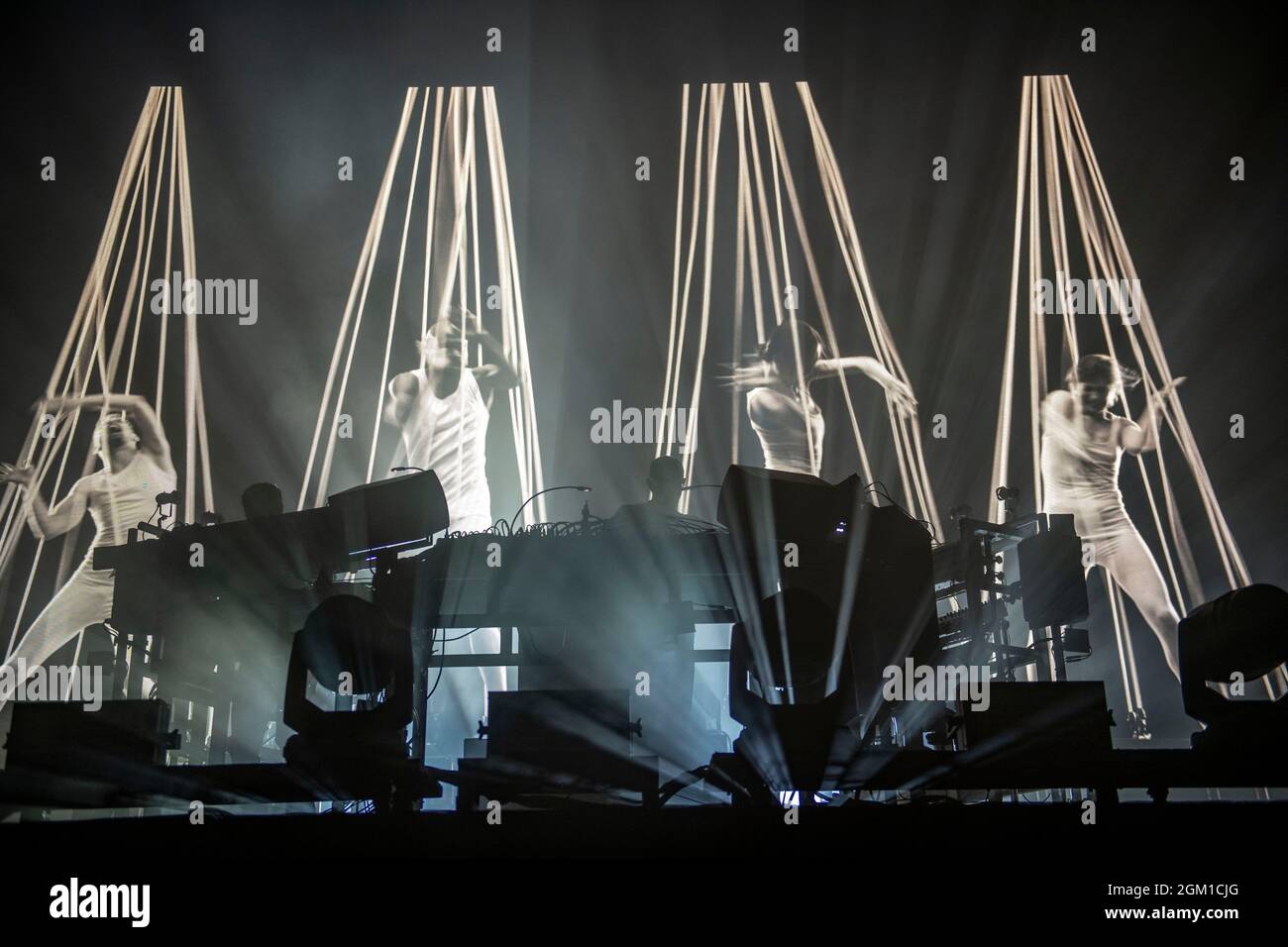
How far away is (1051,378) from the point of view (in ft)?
26.5

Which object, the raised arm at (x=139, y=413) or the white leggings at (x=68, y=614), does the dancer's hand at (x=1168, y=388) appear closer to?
the raised arm at (x=139, y=413)

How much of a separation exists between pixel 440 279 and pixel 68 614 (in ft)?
12.3

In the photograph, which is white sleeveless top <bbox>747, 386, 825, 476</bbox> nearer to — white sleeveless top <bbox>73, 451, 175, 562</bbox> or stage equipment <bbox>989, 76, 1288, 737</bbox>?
stage equipment <bbox>989, 76, 1288, 737</bbox>

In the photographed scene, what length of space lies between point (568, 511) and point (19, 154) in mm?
5390

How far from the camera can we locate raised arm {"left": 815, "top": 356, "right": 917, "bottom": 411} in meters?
8.02

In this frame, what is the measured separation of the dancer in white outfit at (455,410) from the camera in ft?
26.2

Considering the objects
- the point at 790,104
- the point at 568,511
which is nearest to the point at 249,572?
the point at 568,511

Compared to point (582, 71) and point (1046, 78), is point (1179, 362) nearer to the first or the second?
point (1046, 78)

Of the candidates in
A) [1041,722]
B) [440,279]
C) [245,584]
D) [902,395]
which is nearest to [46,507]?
[440,279]

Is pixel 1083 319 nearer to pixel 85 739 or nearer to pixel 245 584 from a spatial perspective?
pixel 245 584

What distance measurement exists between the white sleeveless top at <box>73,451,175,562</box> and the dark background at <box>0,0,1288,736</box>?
19.8 inches

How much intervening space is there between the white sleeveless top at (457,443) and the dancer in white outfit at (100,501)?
6.23 feet

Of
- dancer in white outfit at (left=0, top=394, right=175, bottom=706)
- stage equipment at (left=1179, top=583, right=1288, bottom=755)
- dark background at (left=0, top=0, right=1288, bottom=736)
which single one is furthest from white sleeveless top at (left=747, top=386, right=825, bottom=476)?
stage equipment at (left=1179, top=583, right=1288, bottom=755)

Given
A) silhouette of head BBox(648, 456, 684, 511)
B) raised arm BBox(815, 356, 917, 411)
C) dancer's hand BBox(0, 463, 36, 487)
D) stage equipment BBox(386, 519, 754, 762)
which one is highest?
raised arm BBox(815, 356, 917, 411)
